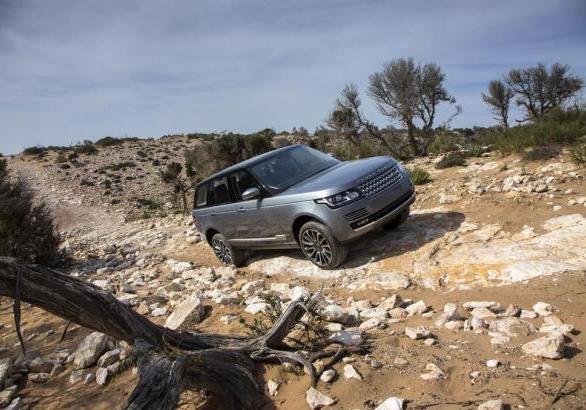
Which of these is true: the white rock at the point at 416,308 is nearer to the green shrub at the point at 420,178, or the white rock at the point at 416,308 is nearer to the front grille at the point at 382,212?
the front grille at the point at 382,212

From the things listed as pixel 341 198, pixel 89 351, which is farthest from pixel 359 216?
pixel 89 351

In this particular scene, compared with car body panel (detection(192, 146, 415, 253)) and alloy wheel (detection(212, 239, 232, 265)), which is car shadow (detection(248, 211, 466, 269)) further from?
alloy wheel (detection(212, 239, 232, 265))

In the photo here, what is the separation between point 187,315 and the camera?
16.7ft

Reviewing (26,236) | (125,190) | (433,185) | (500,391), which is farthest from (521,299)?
(125,190)

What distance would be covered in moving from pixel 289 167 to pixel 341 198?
1557 millimetres

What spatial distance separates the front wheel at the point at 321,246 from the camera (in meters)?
5.85

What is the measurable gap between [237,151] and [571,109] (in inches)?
625

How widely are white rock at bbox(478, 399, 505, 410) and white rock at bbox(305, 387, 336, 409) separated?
97cm

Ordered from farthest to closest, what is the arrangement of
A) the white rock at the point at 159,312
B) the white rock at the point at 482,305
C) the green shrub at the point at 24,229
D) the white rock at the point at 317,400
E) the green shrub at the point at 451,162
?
the green shrub at the point at 451,162, the green shrub at the point at 24,229, the white rock at the point at 159,312, the white rock at the point at 482,305, the white rock at the point at 317,400

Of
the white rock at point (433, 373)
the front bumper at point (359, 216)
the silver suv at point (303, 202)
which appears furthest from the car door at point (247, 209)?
the white rock at point (433, 373)

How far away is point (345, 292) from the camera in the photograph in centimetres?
547

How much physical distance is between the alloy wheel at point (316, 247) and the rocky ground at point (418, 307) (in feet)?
0.83

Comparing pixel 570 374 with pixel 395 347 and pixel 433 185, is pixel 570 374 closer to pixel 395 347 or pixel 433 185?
pixel 395 347

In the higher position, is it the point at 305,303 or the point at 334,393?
the point at 305,303
